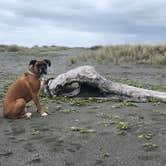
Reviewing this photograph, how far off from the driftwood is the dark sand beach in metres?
0.51

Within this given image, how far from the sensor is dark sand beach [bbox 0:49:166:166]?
729 centimetres

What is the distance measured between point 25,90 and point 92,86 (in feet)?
8.03

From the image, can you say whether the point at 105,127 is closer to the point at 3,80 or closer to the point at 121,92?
the point at 121,92

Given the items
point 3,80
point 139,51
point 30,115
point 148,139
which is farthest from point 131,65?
point 148,139

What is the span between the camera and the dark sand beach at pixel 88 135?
7293 millimetres

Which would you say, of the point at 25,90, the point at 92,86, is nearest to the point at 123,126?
the point at 25,90

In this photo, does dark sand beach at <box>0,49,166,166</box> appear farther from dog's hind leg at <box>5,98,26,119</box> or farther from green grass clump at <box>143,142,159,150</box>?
dog's hind leg at <box>5,98,26,119</box>

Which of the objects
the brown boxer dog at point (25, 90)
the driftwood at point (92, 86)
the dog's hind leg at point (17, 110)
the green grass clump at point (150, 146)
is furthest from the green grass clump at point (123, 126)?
the driftwood at point (92, 86)

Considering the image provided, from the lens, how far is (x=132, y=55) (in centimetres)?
2672

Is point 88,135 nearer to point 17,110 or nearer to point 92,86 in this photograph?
point 17,110

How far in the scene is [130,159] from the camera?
7.21m

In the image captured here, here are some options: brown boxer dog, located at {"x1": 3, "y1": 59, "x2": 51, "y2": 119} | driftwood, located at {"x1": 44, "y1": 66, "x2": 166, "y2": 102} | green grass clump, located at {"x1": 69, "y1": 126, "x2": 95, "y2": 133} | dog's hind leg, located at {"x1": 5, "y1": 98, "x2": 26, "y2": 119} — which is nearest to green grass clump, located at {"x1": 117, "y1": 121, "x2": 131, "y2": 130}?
green grass clump, located at {"x1": 69, "y1": 126, "x2": 95, "y2": 133}

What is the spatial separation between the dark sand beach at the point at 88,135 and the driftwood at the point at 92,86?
1.66 ft

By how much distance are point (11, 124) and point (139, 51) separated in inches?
718
